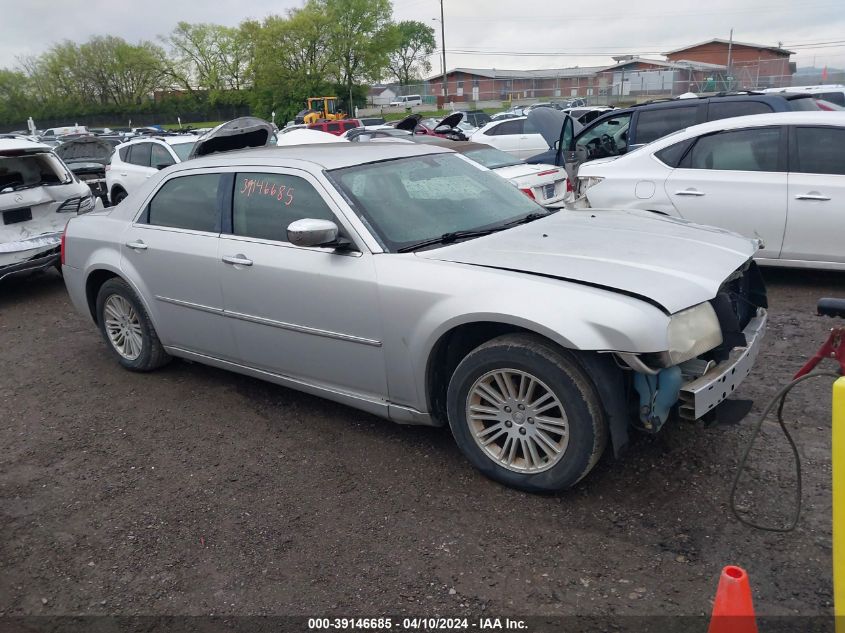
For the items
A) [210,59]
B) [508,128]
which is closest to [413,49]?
[210,59]

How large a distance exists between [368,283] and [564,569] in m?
1.71

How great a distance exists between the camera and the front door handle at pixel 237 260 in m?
4.36

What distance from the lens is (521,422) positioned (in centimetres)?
345

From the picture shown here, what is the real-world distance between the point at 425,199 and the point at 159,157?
962 centimetres

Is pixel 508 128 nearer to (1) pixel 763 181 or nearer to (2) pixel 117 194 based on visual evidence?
(2) pixel 117 194

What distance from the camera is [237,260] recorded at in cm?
441

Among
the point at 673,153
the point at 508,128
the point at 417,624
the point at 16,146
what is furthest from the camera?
the point at 508,128

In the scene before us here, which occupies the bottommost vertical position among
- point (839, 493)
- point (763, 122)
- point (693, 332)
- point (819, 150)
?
point (839, 493)

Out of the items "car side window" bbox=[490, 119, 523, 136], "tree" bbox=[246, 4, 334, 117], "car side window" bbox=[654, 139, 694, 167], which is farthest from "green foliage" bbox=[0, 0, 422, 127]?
"car side window" bbox=[654, 139, 694, 167]

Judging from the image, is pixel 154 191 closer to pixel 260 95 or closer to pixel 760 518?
pixel 760 518

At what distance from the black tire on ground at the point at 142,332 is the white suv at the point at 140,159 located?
23.8ft

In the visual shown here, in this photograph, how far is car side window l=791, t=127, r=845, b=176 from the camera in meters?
6.17

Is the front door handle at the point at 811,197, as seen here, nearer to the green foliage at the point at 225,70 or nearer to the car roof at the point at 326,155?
the car roof at the point at 326,155

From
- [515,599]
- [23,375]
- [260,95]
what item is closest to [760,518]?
[515,599]
